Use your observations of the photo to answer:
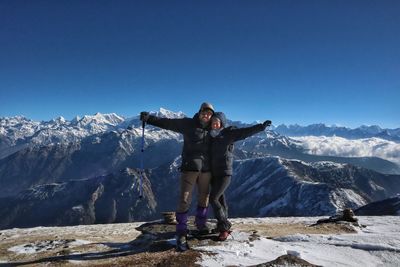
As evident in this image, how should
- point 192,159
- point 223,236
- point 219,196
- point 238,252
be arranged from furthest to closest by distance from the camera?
point 219,196 < point 223,236 < point 192,159 < point 238,252

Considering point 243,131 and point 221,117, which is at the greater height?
point 221,117

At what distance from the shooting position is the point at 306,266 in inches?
487

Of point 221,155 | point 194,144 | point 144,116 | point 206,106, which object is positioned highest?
point 206,106

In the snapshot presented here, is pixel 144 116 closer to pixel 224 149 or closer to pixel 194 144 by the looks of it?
pixel 194 144

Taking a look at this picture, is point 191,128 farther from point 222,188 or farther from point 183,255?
point 183,255

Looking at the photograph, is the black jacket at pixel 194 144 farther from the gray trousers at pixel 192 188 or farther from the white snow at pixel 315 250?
the white snow at pixel 315 250

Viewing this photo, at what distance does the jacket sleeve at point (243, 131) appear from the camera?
15453 millimetres

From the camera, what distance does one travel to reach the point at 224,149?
1530 cm

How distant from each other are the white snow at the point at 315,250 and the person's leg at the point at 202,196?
136cm

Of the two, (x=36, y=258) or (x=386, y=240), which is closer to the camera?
(x=386, y=240)

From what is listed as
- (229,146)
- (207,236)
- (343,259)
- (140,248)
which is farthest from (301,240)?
(140,248)

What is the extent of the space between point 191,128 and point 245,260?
4.94 meters

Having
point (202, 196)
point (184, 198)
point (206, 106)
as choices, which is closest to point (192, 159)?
point (184, 198)

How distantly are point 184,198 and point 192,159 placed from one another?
1569 millimetres
